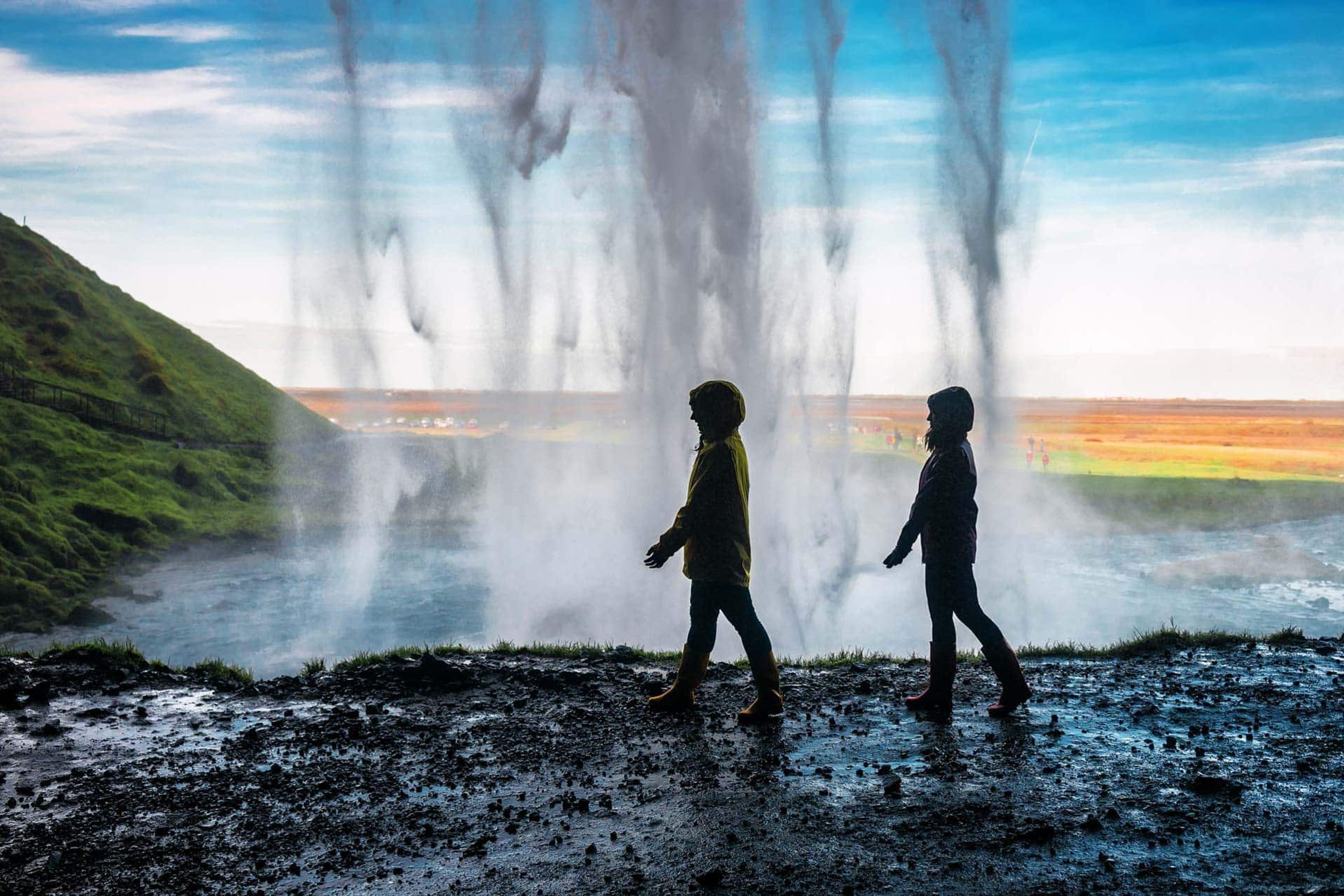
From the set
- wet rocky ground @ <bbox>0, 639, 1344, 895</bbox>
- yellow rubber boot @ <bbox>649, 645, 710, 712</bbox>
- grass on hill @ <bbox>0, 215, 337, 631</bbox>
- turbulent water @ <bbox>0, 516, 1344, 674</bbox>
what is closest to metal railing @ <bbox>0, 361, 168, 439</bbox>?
grass on hill @ <bbox>0, 215, 337, 631</bbox>

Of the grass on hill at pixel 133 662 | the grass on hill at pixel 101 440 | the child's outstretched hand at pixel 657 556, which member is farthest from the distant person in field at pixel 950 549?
the grass on hill at pixel 101 440

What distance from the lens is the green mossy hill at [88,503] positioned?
102 ft

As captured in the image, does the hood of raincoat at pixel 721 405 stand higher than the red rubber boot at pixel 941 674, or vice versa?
the hood of raincoat at pixel 721 405

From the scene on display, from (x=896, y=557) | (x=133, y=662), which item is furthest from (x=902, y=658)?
(x=133, y=662)

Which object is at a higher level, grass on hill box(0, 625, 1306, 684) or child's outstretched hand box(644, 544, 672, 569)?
child's outstretched hand box(644, 544, 672, 569)

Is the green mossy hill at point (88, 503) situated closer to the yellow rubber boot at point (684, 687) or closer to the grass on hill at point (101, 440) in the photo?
the grass on hill at point (101, 440)

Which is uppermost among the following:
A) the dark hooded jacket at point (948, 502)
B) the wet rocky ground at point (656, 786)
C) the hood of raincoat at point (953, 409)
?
the hood of raincoat at point (953, 409)

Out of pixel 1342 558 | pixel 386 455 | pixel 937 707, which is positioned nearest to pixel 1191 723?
pixel 937 707

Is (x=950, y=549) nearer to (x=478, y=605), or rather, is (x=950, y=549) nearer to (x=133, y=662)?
(x=133, y=662)

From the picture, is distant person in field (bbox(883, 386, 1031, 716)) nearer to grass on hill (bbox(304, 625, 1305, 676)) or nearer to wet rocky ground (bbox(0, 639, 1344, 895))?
wet rocky ground (bbox(0, 639, 1344, 895))

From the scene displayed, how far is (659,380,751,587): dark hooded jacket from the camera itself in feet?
25.7

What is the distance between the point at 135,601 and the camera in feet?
98.2

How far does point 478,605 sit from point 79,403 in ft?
101

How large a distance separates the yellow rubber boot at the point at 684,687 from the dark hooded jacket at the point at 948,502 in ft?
6.71
